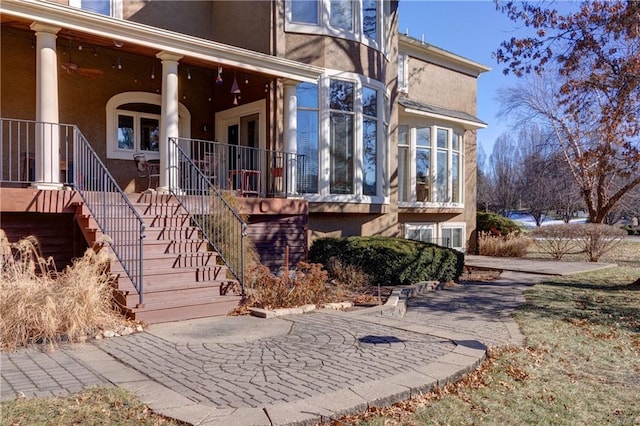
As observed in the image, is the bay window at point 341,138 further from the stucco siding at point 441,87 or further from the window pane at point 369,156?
the stucco siding at point 441,87

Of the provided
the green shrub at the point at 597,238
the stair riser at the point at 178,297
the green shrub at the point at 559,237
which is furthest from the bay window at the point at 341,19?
the green shrub at the point at 597,238

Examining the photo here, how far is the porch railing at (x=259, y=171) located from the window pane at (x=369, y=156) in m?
1.69

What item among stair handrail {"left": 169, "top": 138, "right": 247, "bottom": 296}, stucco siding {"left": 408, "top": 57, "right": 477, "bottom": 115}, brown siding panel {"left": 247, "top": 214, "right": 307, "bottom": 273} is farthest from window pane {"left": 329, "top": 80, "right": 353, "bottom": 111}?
stucco siding {"left": 408, "top": 57, "right": 477, "bottom": 115}

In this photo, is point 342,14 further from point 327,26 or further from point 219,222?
point 219,222

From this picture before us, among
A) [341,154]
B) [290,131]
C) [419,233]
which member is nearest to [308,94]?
[290,131]

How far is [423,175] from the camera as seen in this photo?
671 inches

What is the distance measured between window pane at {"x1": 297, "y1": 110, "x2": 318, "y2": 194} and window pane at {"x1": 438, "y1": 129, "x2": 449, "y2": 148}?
719 centimetres

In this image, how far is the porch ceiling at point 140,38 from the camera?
25.9 ft

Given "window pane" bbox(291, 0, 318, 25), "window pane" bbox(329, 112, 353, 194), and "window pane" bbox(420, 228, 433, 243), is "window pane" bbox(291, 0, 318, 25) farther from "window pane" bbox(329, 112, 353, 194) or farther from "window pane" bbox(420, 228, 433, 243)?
"window pane" bbox(420, 228, 433, 243)

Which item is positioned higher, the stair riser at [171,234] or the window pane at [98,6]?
the window pane at [98,6]

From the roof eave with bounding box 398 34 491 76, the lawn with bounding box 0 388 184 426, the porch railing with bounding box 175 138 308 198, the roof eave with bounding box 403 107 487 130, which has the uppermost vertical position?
the roof eave with bounding box 398 34 491 76

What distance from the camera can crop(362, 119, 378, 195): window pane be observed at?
12.5m

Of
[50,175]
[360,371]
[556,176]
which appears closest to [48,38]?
[50,175]

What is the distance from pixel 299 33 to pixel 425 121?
6616mm
